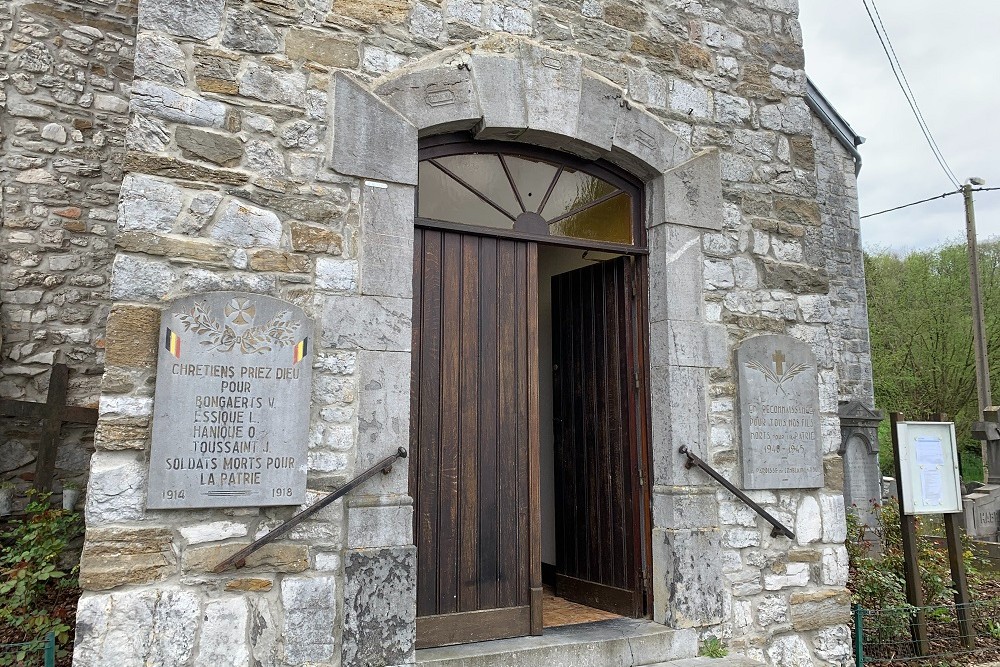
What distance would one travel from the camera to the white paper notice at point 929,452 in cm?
498

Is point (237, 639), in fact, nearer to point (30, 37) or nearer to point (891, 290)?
point (30, 37)

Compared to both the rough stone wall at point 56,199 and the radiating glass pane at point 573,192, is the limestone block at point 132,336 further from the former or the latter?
the rough stone wall at point 56,199

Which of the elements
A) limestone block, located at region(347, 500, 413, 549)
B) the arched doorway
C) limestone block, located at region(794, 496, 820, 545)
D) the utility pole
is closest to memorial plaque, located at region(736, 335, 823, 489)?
limestone block, located at region(794, 496, 820, 545)

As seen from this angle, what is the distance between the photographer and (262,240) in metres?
3.17

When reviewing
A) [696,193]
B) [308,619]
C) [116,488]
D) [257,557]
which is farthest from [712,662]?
[116,488]

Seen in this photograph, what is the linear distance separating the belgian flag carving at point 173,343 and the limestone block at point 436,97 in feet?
4.81

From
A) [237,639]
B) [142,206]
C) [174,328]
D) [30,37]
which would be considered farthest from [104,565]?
[30,37]

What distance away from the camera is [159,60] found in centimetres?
308

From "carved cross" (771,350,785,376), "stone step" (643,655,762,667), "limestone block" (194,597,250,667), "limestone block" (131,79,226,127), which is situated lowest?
"stone step" (643,655,762,667)

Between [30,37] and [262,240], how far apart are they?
3325 mm

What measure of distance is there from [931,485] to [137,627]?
4.83 metres

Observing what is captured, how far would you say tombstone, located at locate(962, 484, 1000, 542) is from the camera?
28.1 feet

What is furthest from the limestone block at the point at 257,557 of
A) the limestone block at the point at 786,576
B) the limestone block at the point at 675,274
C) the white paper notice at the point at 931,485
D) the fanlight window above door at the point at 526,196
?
the white paper notice at the point at 931,485

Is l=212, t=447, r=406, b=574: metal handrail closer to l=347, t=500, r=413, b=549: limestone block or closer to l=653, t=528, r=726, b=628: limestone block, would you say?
l=347, t=500, r=413, b=549: limestone block
